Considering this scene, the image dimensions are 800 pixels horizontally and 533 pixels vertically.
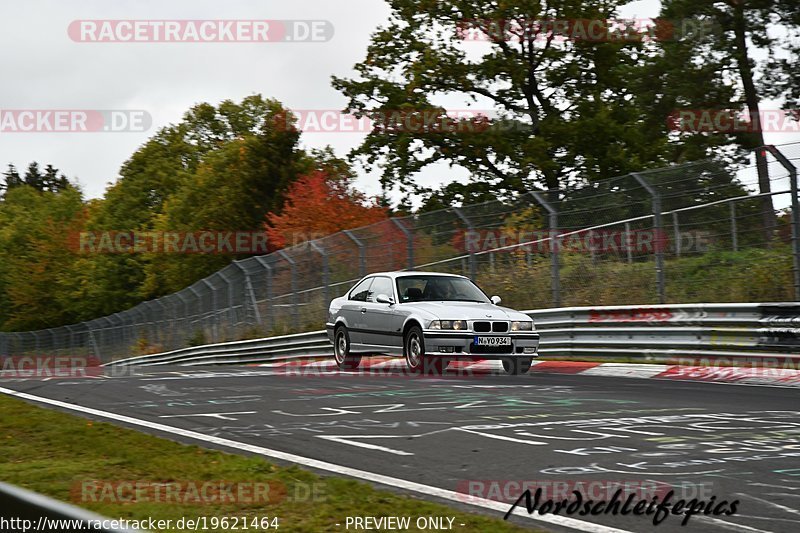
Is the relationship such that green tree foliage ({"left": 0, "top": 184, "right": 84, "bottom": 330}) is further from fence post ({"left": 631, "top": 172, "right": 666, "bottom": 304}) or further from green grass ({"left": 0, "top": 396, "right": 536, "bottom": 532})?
green grass ({"left": 0, "top": 396, "right": 536, "bottom": 532})

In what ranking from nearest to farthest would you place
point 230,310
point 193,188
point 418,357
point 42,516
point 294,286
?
point 42,516
point 418,357
point 294,286
point 230,310
point 193,188

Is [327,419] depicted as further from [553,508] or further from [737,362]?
[737,362]

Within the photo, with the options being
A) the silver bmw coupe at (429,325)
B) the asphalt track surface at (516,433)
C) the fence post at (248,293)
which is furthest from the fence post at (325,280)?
the asphalt track surface at (516,433)

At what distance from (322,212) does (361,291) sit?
3248 centimetres

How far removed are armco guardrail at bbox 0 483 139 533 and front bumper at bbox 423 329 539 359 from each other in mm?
12281

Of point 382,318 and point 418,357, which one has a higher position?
point 382,318

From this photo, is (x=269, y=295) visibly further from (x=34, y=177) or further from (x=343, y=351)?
(x=34, y=177)

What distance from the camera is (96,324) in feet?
178

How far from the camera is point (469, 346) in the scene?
14.8 meters

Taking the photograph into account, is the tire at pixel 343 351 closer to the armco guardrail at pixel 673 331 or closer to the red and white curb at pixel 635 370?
the red and white curb at pixel 635 370

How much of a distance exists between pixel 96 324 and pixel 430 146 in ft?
78.0

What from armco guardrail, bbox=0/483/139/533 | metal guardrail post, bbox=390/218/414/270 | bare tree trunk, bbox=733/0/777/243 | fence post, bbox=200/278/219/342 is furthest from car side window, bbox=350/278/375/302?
bare tree trunk, bbox=733/0/777/243

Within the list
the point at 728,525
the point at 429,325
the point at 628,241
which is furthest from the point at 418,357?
the point at 728,525

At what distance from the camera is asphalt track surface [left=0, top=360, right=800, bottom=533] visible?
5723 millimetres
